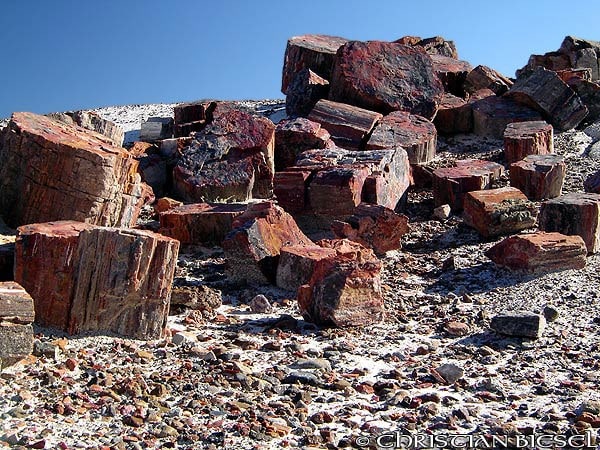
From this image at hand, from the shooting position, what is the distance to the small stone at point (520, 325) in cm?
546

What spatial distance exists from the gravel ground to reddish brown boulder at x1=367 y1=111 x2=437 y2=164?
3.85 metres

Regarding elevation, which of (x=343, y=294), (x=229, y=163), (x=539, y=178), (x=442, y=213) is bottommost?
(x=343, y=294)

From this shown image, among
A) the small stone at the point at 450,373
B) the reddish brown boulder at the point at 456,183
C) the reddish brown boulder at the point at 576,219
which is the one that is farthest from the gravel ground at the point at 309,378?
the reddish brown boulder at the point at 456,183

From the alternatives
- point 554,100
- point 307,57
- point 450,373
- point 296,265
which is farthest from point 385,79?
point 450,373

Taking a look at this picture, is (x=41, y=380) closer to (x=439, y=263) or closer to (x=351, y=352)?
(x=351, y=352)

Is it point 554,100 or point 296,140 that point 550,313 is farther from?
point 554,100

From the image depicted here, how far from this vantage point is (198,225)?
309 inches

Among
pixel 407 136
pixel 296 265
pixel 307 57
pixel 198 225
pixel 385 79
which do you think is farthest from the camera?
pixel 307 57

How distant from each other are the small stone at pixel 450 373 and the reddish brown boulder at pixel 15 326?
2459 mm

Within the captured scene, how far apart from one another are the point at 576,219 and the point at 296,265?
2932mm

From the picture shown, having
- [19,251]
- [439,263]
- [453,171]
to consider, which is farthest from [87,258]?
[453,171]

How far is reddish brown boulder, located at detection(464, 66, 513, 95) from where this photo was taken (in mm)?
13438

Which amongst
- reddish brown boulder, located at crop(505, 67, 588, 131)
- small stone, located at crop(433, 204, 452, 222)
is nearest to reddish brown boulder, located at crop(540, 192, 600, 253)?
small stone, located at crop(433, 204, 452, 222)

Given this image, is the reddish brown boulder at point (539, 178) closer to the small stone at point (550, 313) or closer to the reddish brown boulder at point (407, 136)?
the reddish brown boulder at point (407, 136)
